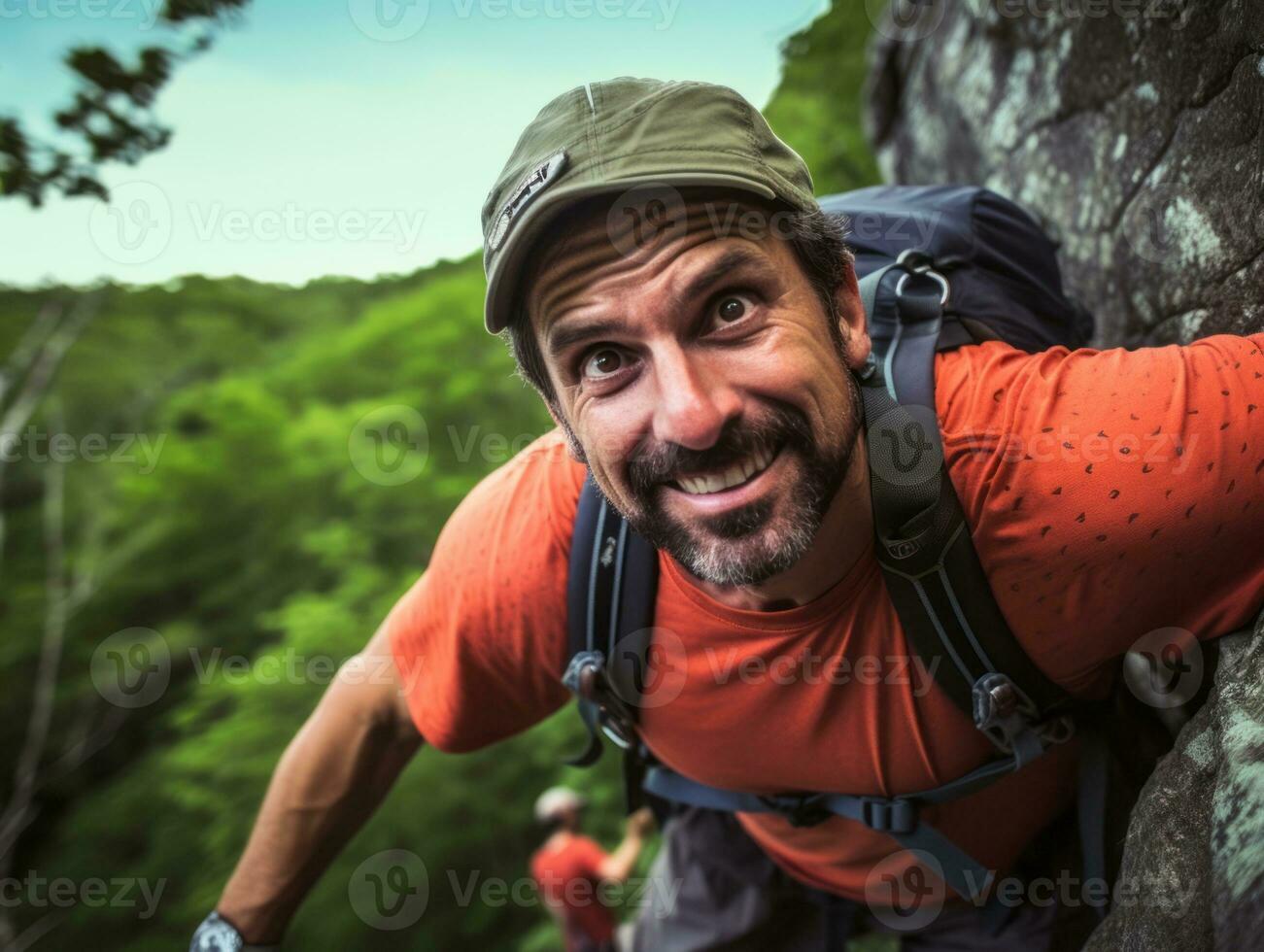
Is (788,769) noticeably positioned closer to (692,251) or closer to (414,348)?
(692,251)

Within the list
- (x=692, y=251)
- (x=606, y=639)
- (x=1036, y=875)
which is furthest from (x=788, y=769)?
(x=692, y=251)

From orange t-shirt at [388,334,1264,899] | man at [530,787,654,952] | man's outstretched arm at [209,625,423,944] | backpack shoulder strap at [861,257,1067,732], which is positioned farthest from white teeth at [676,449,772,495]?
man at [530,787,654,952]

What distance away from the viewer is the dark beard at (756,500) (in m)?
1.80

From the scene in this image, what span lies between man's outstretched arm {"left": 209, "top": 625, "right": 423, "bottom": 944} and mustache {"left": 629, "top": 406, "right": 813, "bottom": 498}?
1.07 m

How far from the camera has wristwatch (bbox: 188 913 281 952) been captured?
238 centimetres

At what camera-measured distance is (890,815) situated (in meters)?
2.13

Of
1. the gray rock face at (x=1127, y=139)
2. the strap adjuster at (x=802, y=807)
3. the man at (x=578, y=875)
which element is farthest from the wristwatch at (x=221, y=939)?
the man at (x=578, y=875)

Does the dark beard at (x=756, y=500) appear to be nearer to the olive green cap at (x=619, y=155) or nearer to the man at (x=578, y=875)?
the olive green cap at (x=619, y=155)

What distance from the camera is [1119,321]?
2795 mm

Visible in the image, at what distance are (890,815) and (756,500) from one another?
889 millimetres

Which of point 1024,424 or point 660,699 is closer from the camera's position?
point 1024,424

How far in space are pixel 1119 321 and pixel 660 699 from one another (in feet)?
6.20

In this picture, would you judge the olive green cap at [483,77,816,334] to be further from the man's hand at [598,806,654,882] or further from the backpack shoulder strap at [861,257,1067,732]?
the man's hand at [598,806,654,882]

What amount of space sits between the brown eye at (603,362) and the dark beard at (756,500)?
0.18 m
